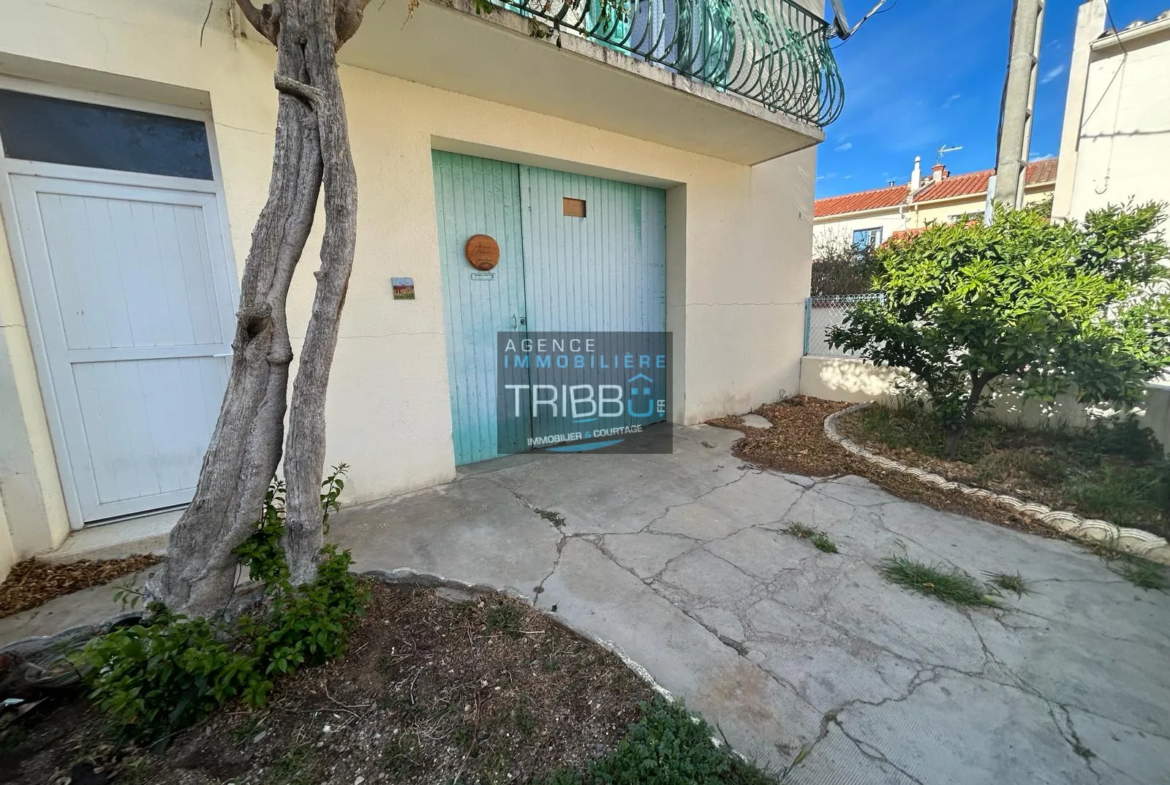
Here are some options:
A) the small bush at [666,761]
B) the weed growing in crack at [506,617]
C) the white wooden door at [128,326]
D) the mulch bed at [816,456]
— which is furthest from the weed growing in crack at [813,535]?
the white wooden door at [128,326]

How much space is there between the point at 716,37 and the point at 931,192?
17.0m

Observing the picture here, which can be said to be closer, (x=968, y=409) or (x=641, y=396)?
(x=968, y=409)

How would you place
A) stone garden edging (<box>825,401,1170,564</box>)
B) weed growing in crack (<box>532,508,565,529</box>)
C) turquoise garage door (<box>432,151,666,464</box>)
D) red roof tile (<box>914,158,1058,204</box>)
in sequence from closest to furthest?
stone garden edging (<box>825,401,1170,564</box>) → weed growing in crack (<box>532,508,565,529</box>) → turquoise garage door (<box>432,151,666,464</box>) → red roof tile (<box>914,158,1058,204</box>)

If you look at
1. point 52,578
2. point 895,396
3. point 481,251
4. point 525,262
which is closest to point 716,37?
point 525,262

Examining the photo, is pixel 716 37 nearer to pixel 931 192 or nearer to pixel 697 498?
pixel 697 498

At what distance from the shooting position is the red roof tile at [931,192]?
1471 cm

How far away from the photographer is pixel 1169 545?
8.42ft

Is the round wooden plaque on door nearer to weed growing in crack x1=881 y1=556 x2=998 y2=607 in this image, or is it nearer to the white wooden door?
the white wooden door

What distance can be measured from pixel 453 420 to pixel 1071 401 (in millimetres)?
5499

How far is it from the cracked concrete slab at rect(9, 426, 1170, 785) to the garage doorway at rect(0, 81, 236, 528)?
1.14 metres

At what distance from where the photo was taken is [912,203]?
51.1ft

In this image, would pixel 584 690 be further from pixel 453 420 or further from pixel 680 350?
pixel 680 350

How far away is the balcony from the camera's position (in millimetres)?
2666

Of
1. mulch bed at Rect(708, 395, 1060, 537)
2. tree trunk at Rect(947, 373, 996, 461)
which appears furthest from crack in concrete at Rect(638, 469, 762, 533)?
tree trunk at Rect(947, 373, 996, 461)
